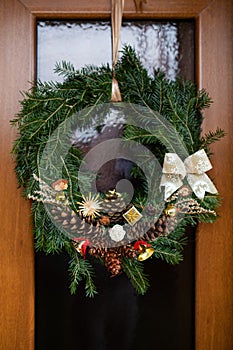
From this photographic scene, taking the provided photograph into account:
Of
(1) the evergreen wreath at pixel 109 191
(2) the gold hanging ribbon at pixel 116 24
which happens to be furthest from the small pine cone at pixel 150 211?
(2) the gold hanging ribbon at pixel 116 24

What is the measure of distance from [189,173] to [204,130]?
146 mm

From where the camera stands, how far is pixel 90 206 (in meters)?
1.01

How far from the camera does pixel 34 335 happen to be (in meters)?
1.12

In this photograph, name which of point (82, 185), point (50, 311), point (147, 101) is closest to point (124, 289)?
point (50, 311)

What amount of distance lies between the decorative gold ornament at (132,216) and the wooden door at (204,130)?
195mm

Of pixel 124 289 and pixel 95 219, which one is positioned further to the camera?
pixel 124 289

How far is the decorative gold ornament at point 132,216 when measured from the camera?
1.01m

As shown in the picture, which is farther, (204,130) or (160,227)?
(204,130)

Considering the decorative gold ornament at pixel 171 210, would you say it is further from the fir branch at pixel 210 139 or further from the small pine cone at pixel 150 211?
the fir branch at pixel 210 139

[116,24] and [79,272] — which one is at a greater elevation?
[116,24]

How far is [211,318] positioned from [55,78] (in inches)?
27.4

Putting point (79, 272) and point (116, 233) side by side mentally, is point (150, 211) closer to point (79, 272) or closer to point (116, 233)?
point (116, 233)

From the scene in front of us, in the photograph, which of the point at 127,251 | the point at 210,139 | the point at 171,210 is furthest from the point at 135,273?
the point at 210,139

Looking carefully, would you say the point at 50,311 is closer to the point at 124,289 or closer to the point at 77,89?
the point at 124,289
